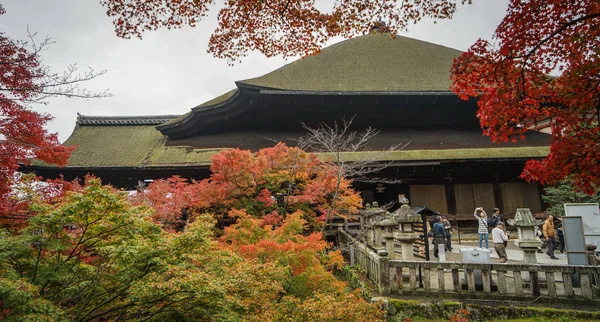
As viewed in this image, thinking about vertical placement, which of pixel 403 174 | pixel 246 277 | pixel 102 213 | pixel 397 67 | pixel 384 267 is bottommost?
pixel 384 267

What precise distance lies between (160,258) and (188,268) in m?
0.58

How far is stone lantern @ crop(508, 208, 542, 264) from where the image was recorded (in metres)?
6.12

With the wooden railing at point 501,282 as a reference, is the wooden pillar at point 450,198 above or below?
above

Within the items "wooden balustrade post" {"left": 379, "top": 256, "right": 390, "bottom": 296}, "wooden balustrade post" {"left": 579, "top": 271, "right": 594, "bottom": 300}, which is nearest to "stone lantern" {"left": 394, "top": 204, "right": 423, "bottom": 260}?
"wooden balustrade post" {"left": 379, "top": 256, "right": 390, "bottom": 296}

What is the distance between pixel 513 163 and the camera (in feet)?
39.7

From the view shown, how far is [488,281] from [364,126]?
9.62 m

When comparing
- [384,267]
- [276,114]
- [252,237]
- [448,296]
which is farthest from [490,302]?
[276,114]

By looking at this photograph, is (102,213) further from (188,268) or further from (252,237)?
(252,237)

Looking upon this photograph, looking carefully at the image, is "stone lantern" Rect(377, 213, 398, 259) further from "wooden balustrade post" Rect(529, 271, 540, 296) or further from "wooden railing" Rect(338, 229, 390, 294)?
"wooden balustrade post" Rect(529, 271, 540, 296)

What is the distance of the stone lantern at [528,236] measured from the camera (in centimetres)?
612

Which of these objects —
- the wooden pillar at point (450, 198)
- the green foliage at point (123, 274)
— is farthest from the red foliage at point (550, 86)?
the wooden pillar at point (450, 198)

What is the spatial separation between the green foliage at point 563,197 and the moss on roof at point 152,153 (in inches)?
60.0

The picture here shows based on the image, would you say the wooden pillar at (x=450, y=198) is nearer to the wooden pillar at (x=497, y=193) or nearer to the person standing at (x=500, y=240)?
the wooden pillar at (x=497, y=193)

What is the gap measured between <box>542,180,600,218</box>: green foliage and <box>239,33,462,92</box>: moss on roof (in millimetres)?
5879
